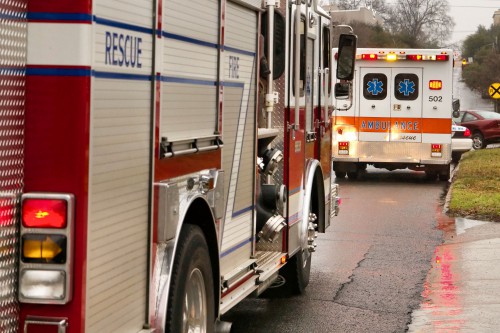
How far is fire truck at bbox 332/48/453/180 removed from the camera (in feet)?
73.6

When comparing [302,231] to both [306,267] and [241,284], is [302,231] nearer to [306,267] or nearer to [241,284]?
[306,267]

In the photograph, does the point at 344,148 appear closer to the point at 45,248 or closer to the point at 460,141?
the point at 460,141

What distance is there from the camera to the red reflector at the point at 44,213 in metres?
3.96

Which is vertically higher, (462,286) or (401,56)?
(401,56)

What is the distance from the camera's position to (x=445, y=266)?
11.8 meters

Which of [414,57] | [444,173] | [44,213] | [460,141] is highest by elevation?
[414,57]

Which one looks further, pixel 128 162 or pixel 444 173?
pixel 444 173

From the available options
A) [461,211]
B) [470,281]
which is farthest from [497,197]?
[470,281]

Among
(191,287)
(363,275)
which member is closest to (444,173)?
Answer: (363,275)

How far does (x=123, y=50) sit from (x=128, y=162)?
0.48 metres

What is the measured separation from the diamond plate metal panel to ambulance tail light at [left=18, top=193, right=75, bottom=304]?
38 millimetres

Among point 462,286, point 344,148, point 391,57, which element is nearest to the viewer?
point 462,286

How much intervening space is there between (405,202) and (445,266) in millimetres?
7582

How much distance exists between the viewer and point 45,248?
13.1 feet
